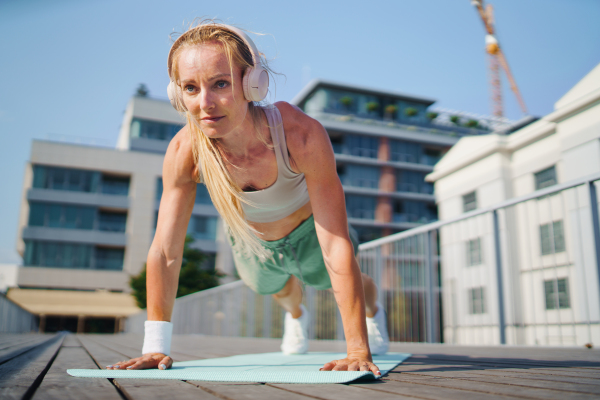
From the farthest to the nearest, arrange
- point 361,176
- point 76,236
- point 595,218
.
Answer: point 361,176 → point 76,236 → point 595,218

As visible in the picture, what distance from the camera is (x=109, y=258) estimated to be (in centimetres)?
3139

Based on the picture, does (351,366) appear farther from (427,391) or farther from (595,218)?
(595,218)

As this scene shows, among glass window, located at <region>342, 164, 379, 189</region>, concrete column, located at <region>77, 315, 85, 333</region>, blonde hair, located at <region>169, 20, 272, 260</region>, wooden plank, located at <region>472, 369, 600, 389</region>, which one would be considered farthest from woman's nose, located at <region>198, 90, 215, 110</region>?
glass window, located at <region>342, 164, 379, 189</region>

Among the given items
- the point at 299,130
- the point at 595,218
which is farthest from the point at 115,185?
the point at 299,130

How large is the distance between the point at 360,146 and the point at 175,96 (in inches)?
1436

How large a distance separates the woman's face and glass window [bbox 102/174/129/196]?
32632 mm

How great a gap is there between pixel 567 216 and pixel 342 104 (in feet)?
118

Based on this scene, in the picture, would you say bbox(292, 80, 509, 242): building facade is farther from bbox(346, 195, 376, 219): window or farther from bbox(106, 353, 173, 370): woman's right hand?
bbox(106, 353, 173, 370): woman's right hand

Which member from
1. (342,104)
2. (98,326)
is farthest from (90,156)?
(342,104)

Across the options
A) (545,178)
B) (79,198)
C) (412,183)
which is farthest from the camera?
(412,183)

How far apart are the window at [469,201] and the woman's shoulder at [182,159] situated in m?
23.3

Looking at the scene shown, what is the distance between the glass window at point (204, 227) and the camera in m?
32.4

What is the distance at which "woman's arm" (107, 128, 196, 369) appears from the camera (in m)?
1.89

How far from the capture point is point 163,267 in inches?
75.4
